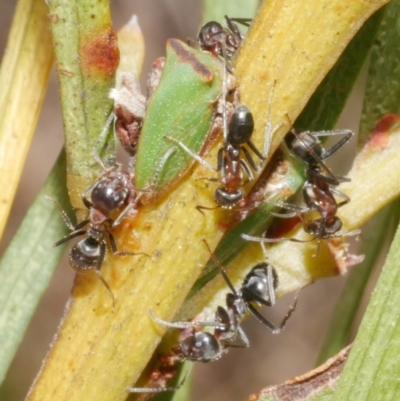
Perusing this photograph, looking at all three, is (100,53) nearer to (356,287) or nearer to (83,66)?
(83,66)

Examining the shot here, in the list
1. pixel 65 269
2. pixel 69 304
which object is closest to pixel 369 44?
pixel 69 304

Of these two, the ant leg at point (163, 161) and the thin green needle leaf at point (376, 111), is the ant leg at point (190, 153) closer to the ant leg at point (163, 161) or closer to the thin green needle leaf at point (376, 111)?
the ant leg at point (163, 161)

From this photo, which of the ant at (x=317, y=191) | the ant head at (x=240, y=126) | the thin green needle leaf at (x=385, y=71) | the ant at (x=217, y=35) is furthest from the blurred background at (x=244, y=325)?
the ant head at (x=240, y=126)

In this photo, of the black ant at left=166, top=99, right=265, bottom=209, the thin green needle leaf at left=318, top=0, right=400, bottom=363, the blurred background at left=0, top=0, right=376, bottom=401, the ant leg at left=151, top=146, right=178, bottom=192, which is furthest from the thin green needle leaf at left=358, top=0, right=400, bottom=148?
the blurred background at left=0, top=0, right=376, bottom=401

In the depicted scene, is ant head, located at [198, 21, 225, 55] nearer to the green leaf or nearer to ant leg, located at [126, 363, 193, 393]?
the green leaf

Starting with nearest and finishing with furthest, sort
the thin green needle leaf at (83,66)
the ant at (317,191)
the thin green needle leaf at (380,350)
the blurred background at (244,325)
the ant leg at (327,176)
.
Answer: the thin green needle leaf at (380,350), the thin green needle leaf at (83,66), the ant at (317,191), the ant leg at (327,176), the blurred background at (244,325)
